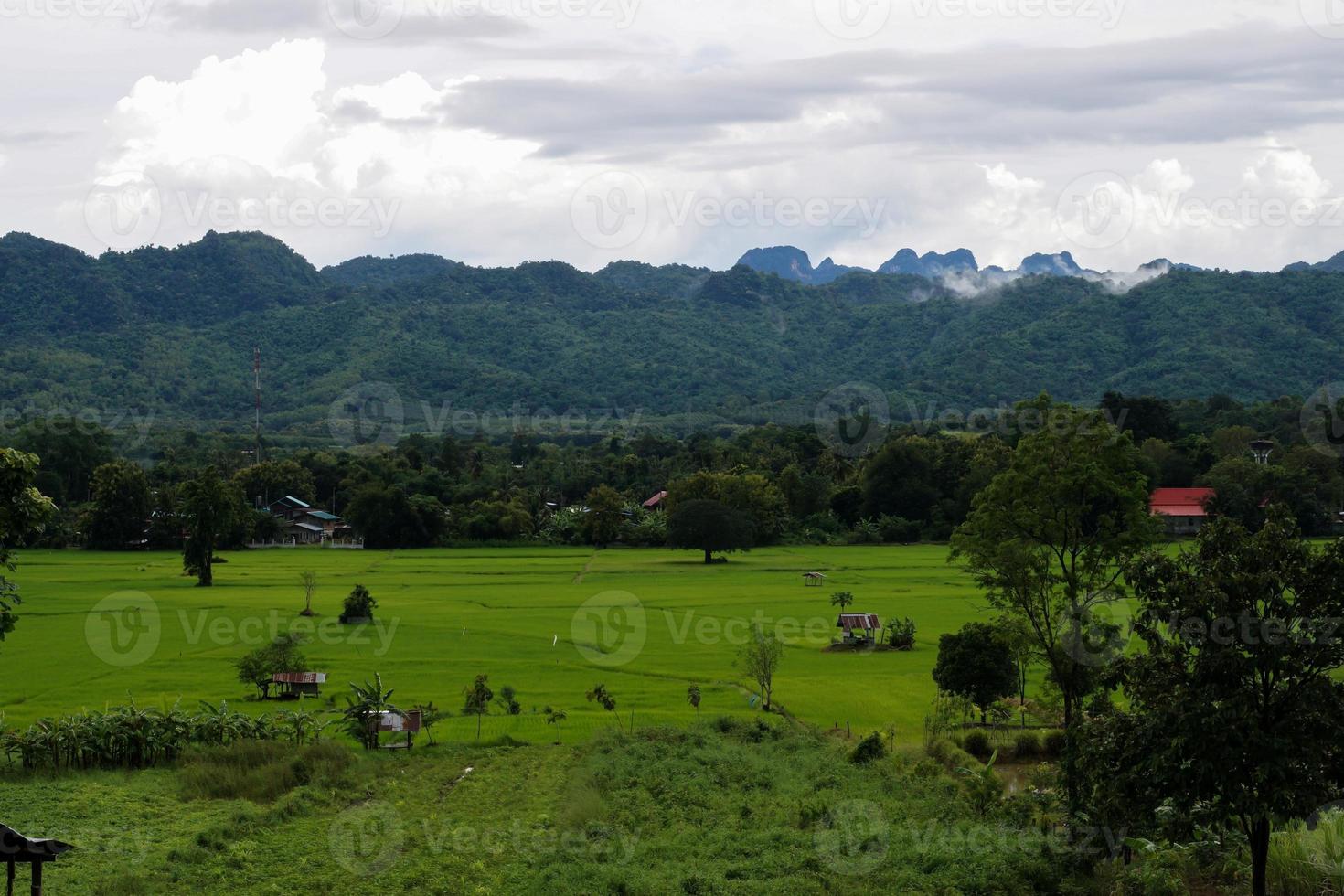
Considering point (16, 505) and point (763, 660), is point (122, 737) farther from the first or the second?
point (763, 660)

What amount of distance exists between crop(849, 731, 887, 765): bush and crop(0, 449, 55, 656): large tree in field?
50.8 ft

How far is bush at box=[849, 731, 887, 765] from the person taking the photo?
25844 millimetres

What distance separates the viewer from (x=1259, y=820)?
48.7 feet

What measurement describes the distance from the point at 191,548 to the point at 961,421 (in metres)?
128

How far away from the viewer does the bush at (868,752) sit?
25.8 metres

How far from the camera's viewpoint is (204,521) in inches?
2502

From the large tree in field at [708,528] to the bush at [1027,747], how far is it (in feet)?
161

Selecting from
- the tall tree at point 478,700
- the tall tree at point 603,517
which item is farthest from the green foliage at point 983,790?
the tall tree at point 603,517

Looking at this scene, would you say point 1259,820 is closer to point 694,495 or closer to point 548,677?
point 548,677

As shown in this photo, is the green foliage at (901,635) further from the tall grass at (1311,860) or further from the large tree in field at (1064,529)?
the tall grass at (1311,860)

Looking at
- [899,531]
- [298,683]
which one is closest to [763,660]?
[298,683]

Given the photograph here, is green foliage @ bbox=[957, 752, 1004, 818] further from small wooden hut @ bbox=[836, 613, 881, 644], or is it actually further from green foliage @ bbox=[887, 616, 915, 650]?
small wooden hut @ bbox=[836, 613, 881, 644]

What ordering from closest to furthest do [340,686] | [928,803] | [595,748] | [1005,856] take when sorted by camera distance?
1. [1005,856]
2. [928,803]
3. [595,748]
4. [340,686]

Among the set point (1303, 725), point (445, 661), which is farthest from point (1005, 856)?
point (445, 661)
